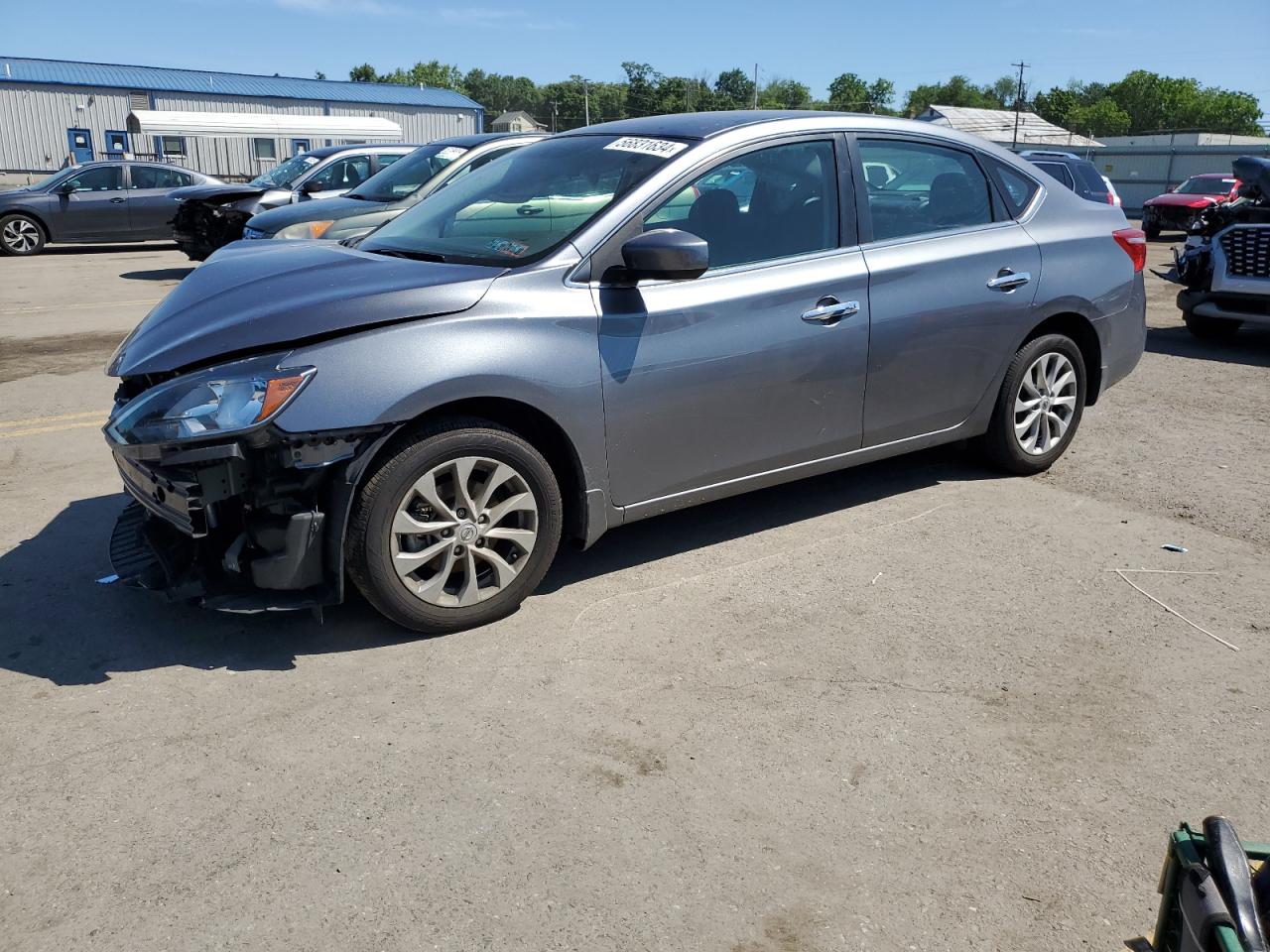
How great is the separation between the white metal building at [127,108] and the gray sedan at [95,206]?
26111mm

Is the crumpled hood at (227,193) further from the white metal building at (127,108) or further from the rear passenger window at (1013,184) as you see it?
the white metal building at (127,108)

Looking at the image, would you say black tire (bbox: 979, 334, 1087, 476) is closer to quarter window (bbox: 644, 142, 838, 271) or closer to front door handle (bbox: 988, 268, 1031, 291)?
front door handle (bbox: 988, 268, 1031, 291)

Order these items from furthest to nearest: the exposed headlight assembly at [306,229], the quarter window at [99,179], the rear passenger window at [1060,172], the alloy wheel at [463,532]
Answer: the quarter window at [99,179] < the rear passenger window at [1060,172] < the exposed headlight assembly at [306,229] < the alloy wheel at [463,532]

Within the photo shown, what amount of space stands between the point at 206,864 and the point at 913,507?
3.67 m

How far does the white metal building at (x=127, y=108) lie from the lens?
4669 centimetres

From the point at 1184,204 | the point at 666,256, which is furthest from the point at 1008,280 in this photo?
the point at 1184,204

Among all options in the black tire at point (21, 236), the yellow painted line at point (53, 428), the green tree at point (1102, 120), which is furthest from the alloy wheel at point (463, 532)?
the green tree at point (1102, 120)

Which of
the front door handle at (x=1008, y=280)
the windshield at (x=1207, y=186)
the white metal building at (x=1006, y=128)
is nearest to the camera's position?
the front door handle at (x=1008, y=280)

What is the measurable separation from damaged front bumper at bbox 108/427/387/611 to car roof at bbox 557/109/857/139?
1.95 metres

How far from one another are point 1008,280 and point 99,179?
705 inches

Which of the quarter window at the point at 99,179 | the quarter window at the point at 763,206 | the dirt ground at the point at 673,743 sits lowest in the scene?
the dirt ground at the point at 673,743

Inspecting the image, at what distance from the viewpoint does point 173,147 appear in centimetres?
4700

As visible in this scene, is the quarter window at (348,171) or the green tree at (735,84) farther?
the green tree at (735,84)

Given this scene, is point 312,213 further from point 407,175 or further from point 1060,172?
point 1060,172
